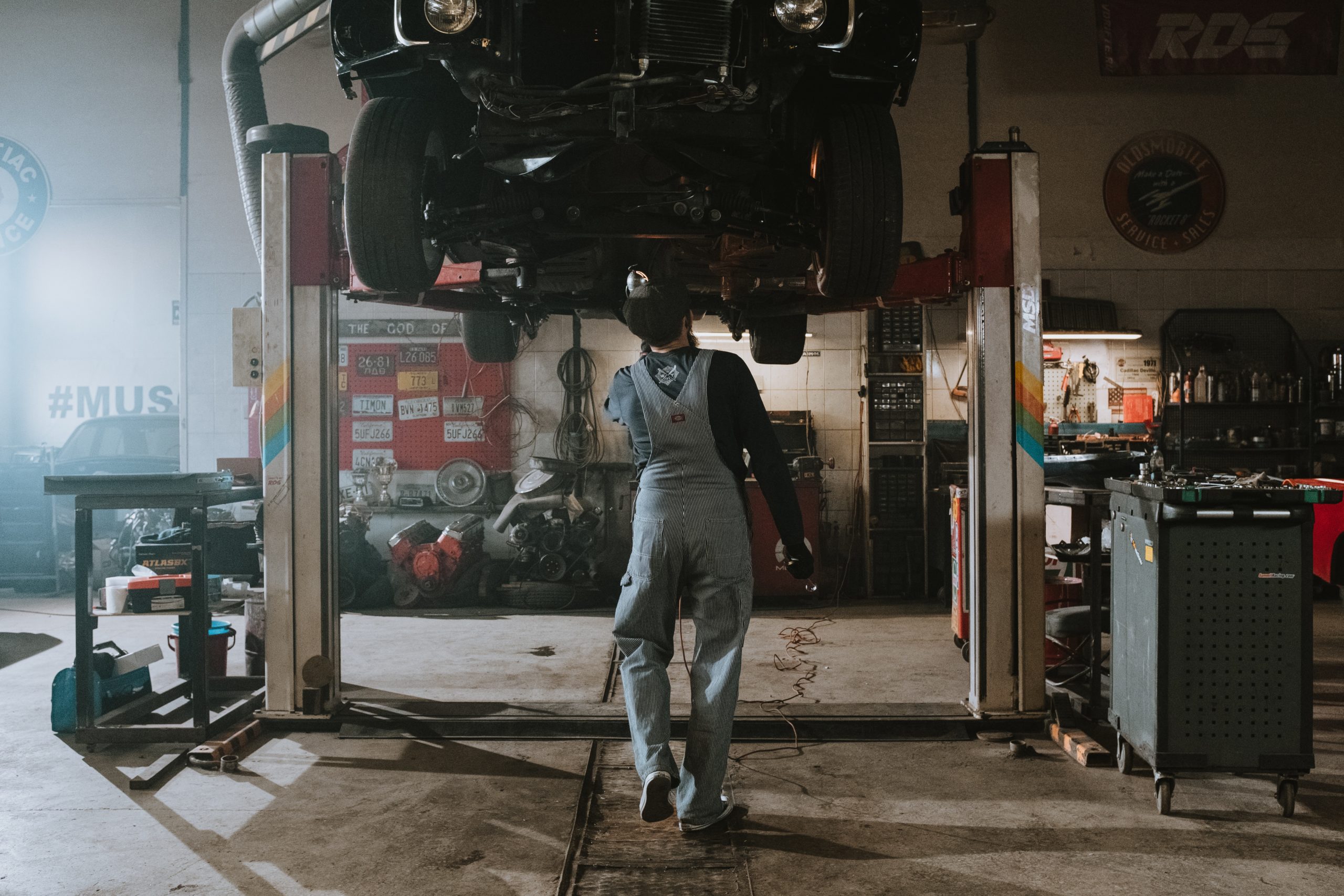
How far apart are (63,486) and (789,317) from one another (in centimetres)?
326

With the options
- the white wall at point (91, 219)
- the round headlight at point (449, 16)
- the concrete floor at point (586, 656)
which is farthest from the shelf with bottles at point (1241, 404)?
the white wall at point (91, 219)

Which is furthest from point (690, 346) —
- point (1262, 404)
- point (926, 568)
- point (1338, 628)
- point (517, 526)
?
point (1262, 404)

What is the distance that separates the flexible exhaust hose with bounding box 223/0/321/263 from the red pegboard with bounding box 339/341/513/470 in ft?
3.72

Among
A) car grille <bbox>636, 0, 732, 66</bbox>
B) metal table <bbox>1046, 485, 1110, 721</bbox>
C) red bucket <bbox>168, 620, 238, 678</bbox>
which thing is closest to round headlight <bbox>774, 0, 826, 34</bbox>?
car grille <bbox>636, 0, 732, 66</bbox>

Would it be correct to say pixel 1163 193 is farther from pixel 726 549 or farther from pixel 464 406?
pixel 726 549

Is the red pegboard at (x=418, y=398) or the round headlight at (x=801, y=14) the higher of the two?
the round headlight at (x=801, y=14)

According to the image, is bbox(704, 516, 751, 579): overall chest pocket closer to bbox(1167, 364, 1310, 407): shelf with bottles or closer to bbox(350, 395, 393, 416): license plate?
bbox(350, 395, 393, 416): license plate

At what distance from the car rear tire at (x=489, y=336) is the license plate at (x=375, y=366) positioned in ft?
6.55

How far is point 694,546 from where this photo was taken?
2211 mm

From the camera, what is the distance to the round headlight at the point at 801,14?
2213 millimetres

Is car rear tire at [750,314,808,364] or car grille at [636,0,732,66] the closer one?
car grille at [636,0,732,66]

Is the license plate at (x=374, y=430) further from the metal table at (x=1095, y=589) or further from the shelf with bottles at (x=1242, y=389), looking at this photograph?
the shelf with bottles at (x=1242, y=389)

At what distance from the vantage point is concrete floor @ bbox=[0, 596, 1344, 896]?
1997mm

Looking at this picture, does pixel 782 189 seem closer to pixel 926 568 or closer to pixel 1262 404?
pixel 926 568
